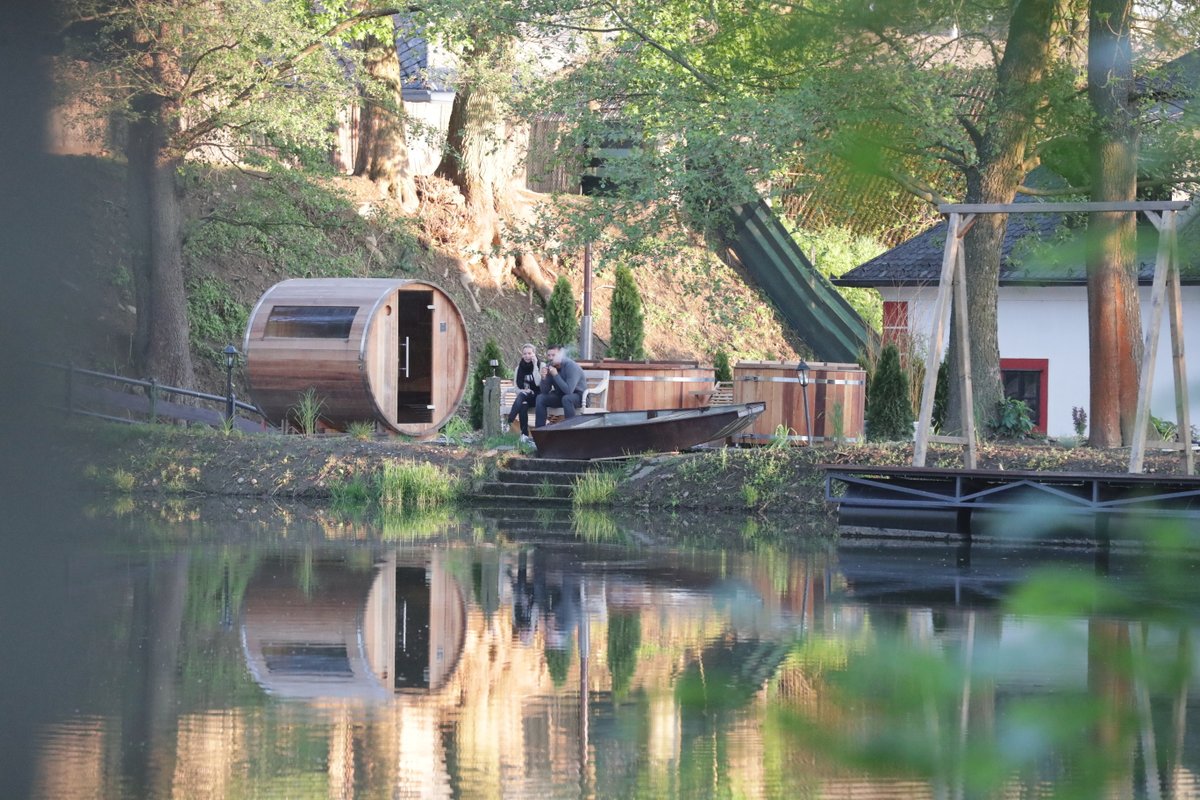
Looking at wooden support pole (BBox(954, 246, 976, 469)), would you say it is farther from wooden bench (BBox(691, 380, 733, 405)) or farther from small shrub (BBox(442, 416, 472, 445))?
small shrub (BBox(442, 416, 472, 445))

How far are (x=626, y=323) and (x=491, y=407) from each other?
305 inches

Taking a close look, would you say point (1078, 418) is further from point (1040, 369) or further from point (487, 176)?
point (487, 176)

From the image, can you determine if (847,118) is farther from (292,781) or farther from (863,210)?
(292,781)

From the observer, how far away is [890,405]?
2441cm

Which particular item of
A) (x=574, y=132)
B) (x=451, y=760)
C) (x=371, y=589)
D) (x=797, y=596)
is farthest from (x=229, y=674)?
(x=574, y=132)

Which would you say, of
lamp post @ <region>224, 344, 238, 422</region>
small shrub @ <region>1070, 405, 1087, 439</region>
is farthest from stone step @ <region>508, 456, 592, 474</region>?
small shrub @ <region>1070, 405, 1087, 439</region>

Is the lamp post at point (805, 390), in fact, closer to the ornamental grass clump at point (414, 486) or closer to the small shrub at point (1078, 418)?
the small shrub at point (1078, 418)

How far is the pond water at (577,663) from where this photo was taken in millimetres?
1874

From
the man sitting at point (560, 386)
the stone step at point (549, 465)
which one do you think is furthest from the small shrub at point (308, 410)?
the stone step at point (549, 465)

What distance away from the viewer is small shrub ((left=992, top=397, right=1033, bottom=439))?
876 inches

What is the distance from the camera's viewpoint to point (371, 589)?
505 inches

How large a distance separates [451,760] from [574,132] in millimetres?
17956

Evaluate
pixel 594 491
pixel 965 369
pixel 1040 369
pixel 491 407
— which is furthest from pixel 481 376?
pixel 965 369

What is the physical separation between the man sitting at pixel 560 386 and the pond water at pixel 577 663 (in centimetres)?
500
